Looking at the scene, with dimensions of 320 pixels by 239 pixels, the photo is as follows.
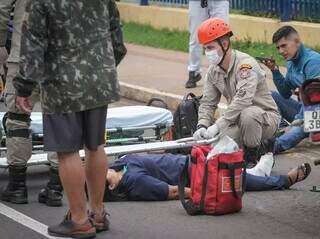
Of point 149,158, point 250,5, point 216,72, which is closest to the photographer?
point 149,158

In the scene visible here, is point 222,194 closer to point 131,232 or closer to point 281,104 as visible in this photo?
point 131,232

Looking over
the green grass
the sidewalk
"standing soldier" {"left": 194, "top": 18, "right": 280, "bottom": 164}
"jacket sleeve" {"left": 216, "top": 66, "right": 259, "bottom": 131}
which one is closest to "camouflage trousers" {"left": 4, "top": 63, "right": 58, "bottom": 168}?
"standing soldier" {"left": 194, "top": 18, "right": 280, "bottom": 164}

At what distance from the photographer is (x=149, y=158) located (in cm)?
653

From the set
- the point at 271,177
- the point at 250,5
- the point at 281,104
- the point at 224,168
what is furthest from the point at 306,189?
the point at 250,5

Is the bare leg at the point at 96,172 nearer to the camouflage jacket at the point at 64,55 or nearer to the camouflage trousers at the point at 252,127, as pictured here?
the camouflage jacket at the point at 64,55

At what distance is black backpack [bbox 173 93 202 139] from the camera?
761cm

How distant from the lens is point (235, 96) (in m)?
7.02

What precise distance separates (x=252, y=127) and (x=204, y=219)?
1322 millimetres

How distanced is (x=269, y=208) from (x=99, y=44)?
1.73 metres

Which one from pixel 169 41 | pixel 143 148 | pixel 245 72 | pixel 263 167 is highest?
pixel 245 72

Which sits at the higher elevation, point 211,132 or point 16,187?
point 211,132

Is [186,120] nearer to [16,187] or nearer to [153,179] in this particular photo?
[153,179]

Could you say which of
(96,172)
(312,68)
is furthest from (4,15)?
(312,68)

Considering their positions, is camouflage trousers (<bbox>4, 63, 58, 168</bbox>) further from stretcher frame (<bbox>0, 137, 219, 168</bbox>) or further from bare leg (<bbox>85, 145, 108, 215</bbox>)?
bare leg (<bbox>85, 145, 108, 215</bbox>)
